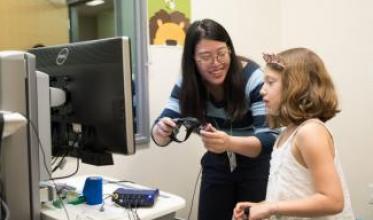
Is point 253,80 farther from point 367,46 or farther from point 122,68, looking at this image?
point 367,46

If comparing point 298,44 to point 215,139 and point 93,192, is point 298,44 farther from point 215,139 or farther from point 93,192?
point 93,192

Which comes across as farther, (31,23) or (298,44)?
(298,44)

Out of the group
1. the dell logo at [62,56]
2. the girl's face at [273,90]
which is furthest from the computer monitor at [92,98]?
the girl's face at [273,90]

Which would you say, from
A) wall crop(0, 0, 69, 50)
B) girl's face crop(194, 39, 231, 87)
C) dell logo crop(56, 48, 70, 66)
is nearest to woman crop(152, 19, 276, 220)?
girl's face crop(194, 39, 231, 87)

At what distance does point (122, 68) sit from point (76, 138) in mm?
330

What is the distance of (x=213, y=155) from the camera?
1623mm

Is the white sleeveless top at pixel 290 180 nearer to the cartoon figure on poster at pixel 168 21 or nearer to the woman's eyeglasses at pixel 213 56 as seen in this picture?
the woman's eyeglasses at pixel 213 56

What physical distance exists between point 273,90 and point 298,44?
1779mm

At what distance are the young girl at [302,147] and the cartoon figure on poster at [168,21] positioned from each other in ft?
3.42

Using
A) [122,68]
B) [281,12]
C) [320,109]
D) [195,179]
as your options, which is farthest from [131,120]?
[281,12]

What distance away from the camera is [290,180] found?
3.71ft

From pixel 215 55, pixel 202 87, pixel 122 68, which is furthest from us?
pixel 202 87

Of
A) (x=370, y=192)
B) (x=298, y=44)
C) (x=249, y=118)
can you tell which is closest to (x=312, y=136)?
(x=249, y=118)

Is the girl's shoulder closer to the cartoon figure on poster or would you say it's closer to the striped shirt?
the striped shirt
